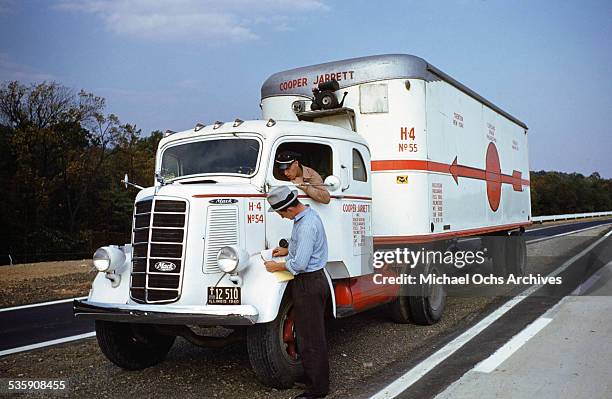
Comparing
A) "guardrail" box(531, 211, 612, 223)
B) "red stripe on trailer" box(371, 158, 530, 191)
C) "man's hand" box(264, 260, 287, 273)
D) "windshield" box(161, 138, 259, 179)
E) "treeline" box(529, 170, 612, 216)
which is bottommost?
"man's hand" box(264, 260, 287, 273)

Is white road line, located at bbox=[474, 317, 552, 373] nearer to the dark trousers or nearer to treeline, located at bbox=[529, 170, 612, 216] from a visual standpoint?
the dark trousers

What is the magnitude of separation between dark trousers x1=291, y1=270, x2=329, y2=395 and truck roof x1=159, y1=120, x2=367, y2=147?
5.67 feet

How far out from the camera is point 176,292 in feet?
17.6

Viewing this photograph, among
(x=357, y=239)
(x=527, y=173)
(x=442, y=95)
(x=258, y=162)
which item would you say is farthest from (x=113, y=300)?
(x=527, y=173)

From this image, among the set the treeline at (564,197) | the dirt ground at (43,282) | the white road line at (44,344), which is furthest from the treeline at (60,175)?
the treeline at (564,197)

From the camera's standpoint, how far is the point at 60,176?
37375 mm

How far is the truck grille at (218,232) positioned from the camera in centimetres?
541

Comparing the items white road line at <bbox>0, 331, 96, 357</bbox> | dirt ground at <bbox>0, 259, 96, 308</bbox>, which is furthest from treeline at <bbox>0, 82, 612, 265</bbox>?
white road line at <bbox>0, 331, 96, 357</bbox>

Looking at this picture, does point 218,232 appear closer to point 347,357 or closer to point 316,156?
point 316,156

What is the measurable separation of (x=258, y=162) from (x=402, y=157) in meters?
2.58

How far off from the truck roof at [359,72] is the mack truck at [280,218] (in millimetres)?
18

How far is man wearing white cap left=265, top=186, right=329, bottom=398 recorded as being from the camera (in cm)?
521

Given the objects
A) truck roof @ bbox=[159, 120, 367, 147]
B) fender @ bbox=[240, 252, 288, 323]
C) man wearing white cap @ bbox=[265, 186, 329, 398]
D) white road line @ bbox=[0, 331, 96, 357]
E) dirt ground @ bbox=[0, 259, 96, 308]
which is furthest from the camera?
dirt ground @ bbox=[0, 259, 96, 308]

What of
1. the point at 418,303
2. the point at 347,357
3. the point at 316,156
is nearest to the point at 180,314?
the point at 347,357
